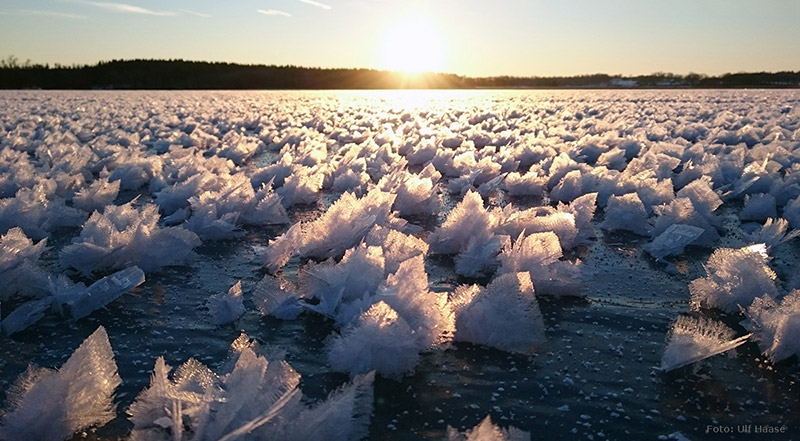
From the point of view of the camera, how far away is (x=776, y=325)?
227 cm

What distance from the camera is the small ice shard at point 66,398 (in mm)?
1691

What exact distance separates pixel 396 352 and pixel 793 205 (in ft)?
11.8

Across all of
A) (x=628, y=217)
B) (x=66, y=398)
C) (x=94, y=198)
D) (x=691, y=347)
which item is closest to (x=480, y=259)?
(x=691, y=347)

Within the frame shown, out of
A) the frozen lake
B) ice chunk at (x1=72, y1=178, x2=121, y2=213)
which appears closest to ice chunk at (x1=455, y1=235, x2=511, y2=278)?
the frozen lake

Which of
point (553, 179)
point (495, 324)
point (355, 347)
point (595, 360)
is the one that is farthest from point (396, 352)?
point (553, 179)

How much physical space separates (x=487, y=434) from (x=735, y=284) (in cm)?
177

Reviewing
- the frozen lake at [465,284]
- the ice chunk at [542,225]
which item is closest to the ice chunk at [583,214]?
the frozen lake at [465,284]

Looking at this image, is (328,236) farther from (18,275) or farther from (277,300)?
(18,275)

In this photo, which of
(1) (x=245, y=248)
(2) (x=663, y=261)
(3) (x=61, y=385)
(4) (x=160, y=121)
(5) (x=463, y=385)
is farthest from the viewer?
(4) (x=160, y=121)

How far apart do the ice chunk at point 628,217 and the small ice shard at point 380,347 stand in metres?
2.64

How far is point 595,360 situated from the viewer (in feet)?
7.41

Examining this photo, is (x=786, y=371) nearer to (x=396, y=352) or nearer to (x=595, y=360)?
(x=595, y=360)

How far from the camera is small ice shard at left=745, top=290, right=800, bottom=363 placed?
2.20m

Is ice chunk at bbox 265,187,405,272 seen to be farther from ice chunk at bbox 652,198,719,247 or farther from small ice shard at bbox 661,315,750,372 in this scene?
ice chunk at bbox 652,198,719,247
